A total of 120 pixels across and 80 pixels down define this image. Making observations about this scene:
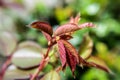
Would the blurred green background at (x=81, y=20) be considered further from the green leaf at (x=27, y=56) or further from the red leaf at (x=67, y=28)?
the red leaf at (x=67, y=28)

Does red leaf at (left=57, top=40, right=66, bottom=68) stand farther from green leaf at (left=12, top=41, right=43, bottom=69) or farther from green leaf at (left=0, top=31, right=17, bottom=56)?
green leaf at (left=0, top=31, right=17, bottom=56)

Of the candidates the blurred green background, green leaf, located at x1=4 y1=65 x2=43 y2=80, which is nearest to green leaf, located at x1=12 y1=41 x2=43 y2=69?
green leaf, located at x1=4 y1=65 x2=43 y2=80

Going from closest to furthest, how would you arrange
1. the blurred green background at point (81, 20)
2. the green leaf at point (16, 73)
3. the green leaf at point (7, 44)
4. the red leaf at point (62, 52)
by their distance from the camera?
Answer: 1. the red leaf at point (62, 52)
2. the green leaf at point (16, 73)
3. the green leaf at point (7, 44)
4. the blurred green background at point (81, 20)

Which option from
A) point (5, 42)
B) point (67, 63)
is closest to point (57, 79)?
point (67, 63)

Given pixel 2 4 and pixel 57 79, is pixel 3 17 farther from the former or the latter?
pixel 57 79

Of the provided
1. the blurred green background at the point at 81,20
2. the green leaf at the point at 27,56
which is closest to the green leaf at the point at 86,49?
the green leaf at the point at 27,56

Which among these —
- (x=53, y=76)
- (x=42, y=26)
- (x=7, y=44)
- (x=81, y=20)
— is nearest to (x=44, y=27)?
(x=42, y=26)
